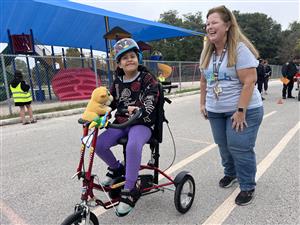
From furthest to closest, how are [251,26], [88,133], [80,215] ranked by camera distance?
1. [251,26]
2. [88,133]
3. [80,215]

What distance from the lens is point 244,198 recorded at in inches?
127

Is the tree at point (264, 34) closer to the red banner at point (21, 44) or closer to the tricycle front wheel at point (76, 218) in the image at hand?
the red banner at point (21, 44)

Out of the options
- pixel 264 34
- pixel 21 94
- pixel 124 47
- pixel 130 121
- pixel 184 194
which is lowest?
pixel 184 194

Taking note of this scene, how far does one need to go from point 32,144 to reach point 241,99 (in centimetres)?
466

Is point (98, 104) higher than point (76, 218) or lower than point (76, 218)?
higher

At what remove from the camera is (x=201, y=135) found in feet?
21.2

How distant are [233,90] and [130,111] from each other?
103 centimetres

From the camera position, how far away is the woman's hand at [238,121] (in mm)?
2896

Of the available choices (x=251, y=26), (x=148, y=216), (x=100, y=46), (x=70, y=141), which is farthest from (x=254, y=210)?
(x=251, y=26)

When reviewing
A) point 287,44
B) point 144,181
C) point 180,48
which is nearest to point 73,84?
point 144,181

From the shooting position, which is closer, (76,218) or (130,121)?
(76,218)

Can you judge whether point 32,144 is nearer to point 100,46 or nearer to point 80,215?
point 80,215

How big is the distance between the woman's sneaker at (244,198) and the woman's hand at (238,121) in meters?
0.74

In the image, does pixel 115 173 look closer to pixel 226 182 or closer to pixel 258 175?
pixel 226 182
